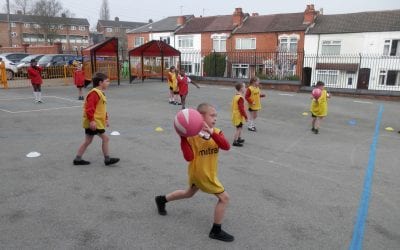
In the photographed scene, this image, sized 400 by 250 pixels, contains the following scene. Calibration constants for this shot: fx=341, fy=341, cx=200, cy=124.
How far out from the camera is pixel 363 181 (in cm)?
585

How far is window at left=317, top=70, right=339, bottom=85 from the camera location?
33.1 m

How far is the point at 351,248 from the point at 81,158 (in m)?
4.63

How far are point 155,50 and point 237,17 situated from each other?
847 inches

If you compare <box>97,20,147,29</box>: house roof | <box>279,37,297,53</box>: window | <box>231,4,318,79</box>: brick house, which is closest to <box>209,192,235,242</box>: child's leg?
<box>231,4,318,79</box>: brick house

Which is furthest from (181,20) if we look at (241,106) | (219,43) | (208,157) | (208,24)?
(208,157)

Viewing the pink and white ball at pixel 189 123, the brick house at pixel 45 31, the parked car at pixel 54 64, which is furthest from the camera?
the brick house at pixel 45 31

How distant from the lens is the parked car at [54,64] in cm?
2359

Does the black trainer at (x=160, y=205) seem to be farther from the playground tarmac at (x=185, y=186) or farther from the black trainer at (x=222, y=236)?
the black trainer at (x=222, y=236)

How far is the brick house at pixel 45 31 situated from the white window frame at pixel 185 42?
19321mm

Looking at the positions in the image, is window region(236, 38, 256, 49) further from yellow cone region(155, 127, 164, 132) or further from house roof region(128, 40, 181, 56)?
yellow cone region(155, 127, 164, 132)

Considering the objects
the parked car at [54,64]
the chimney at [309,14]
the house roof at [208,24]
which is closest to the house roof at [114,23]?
the house roof at [208,24]

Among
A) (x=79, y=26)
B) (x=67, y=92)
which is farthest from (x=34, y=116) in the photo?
(x=79, y=26)

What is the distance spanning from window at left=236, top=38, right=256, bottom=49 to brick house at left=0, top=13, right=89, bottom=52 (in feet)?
93.8

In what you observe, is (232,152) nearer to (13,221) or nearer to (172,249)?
(172,249)
